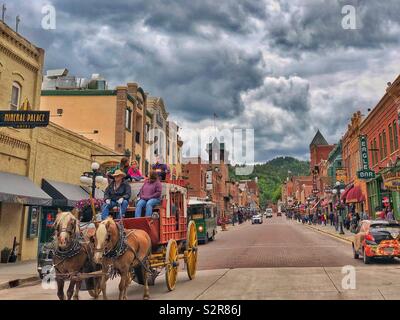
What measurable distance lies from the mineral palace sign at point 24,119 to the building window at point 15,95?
3598 mm

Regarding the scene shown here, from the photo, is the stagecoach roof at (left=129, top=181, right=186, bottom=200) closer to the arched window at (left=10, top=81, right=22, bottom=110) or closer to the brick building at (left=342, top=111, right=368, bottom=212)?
the arched window at (left=10, top=81, right=22, bottom=110)

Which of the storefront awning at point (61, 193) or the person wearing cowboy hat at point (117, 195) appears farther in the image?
the storefront awning at point (61, 193)

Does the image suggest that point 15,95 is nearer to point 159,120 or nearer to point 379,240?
point 379,240

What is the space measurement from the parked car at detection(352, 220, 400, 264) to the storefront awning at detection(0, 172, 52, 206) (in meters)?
13.2

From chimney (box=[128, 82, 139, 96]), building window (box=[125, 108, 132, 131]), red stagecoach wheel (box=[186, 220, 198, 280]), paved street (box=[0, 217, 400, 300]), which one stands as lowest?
paved street (box=[0, 217, 400, 300])

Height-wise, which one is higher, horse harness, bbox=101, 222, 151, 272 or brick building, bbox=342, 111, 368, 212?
brick building, bbox=342, 111, 368, 212

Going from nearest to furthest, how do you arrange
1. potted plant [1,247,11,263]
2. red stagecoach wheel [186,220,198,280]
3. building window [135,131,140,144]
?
red stagecoach wheel [186,220,198,280], potted plant [1,247,11,263], building window [135,131,140,144]

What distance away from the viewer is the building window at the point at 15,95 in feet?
63.0

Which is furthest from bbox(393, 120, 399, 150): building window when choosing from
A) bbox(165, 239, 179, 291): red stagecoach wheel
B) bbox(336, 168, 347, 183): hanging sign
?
bbox(165, 239, 179, 291): red stagecoach wheel

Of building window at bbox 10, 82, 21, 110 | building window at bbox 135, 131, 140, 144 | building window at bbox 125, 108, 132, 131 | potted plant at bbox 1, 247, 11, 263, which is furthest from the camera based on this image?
building window at bbox 135, 131, 140, 144

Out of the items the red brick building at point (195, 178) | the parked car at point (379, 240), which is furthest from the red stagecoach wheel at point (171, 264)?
the red brick building at point (195, 178)

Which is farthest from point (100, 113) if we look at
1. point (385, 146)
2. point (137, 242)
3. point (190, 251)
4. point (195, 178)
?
point (195, 178)

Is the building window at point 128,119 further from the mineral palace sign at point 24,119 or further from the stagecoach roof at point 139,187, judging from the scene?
the stagecoach roof at point 139,187

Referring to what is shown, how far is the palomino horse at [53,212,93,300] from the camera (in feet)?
24.6
